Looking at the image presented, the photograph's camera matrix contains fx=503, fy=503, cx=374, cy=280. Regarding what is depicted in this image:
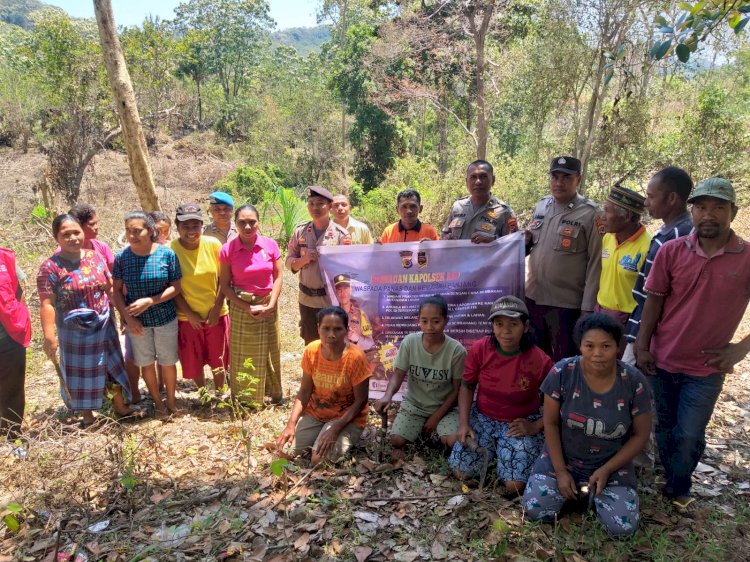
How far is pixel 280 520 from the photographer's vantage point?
3.07m

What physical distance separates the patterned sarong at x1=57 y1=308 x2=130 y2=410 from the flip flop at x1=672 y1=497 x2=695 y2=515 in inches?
171

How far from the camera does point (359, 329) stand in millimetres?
4500

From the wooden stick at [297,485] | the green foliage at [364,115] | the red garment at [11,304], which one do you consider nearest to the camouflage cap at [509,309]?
the wooden stick at [297,485]

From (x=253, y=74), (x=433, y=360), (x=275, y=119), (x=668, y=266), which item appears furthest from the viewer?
(x=253, y=74)

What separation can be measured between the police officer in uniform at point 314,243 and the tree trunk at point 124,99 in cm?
273

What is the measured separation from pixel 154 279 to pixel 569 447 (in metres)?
3.33

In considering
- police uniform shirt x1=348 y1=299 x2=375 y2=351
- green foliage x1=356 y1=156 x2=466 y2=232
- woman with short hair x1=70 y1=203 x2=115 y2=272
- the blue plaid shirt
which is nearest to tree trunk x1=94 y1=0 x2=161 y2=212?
woman with short hair x1=70 y1=203 x2=115 y2=272

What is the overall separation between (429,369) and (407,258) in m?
1.03

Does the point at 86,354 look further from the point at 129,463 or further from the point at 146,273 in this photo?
the point at 129,463

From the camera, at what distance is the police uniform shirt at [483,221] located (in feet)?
13.9

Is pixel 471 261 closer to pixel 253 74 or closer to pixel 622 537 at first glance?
pixel 622 537

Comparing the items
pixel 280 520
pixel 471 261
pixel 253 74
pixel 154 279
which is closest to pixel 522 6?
pixel 471 261

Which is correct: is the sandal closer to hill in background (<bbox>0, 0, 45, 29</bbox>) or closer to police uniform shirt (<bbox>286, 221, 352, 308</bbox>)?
police uniform shirt (<bbox>286, 221, 352, 308</bbox>)

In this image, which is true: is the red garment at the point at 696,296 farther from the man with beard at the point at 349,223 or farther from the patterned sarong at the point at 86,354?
the patterned sarong at the point at 86,354
